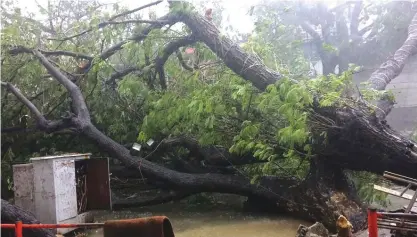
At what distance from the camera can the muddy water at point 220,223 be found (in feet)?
19.2

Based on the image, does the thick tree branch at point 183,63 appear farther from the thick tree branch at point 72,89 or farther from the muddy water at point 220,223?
the muddy water at point 220,223

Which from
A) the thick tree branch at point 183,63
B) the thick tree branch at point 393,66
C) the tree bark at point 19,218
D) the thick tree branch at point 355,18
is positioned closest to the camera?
the tree bark at point 19,218

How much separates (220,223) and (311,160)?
1.71 metres

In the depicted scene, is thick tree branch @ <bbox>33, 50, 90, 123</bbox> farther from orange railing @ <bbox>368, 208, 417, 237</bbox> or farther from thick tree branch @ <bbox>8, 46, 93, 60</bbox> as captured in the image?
orange railing @ <bbox>368, 208, 417, 237</bbox>

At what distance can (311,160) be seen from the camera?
611 cm

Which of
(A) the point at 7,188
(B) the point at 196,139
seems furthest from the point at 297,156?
(A) the point at 7,188

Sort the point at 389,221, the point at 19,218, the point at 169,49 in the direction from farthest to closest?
the point at 169,49
the point at 19,218
the point at 389,221

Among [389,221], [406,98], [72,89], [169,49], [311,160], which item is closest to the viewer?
[389,221]

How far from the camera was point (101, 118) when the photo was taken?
8.35m

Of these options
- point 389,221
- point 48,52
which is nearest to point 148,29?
point 48,52

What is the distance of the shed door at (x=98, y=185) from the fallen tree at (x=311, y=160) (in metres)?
0.71

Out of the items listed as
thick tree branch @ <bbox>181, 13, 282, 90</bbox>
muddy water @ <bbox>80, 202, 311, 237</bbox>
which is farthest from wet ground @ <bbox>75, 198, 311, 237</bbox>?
thick tree branch @ <bbox>181, 13, 282, 90</bbox>

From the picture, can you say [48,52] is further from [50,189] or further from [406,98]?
[406,98]

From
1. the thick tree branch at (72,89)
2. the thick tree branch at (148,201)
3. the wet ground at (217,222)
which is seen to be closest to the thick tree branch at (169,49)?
the thick tree branch at (72,89)
